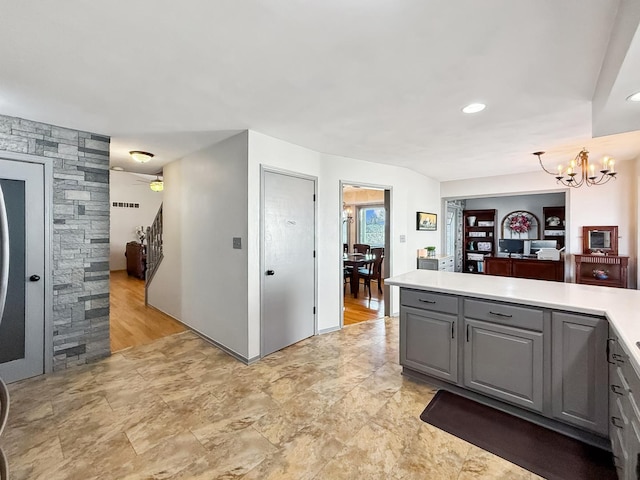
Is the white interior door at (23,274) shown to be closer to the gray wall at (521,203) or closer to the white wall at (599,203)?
the white wall at (599,203)

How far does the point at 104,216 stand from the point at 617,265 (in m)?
6.69

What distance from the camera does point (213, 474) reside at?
1.67 meters

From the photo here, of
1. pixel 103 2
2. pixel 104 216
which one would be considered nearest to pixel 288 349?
pixel 104 216

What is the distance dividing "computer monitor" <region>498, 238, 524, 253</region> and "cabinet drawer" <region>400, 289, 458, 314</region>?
629 centimetres

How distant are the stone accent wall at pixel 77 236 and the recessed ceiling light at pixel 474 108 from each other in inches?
142

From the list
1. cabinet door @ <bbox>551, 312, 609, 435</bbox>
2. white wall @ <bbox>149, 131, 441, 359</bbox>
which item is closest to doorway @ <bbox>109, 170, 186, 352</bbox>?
white wall @ <bbox>149, 131, 441, 359</bbox>

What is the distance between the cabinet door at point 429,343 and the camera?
2.39 m

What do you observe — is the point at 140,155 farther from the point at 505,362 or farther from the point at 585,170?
the point at 585,170

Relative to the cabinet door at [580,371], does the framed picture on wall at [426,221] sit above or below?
above

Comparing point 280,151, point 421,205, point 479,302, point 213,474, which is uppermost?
point 280,151

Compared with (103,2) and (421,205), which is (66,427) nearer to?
(103,2)

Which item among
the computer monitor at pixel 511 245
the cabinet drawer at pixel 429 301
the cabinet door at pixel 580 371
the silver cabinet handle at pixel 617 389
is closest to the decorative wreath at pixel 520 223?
the computer monitor at pixel 511 245

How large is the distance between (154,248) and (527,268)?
7.18 meters

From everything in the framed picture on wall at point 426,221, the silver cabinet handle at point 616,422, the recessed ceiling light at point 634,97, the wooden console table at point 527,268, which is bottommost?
the silver cabinet handle at point 616,422
